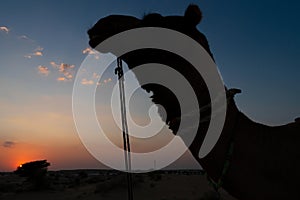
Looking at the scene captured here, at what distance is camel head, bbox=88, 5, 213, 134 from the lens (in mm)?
3082

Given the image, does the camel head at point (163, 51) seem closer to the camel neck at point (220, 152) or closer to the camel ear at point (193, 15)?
the camel ear at point (193, 15)

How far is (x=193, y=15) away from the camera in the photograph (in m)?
3.21

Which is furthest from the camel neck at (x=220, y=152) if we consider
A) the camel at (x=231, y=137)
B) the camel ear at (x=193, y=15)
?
the camel ear at (x=193, y=15)

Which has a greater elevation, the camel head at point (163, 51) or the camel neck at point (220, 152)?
the camel head at point (163, 51)

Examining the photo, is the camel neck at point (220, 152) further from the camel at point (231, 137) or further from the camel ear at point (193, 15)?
the camel ear at point (193, 15)

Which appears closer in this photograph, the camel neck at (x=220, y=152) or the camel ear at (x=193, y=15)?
the camel neck at (x=220, y=152)

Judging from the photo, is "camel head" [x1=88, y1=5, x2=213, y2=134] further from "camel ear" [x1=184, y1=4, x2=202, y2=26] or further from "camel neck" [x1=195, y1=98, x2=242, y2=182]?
"camel neck" [x1=195, y1=98, x2=242, y2=182]

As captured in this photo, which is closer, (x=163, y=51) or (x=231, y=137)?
(x=231, y=137)

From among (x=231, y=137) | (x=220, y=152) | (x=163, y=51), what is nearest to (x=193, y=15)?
(x=163, y=51)

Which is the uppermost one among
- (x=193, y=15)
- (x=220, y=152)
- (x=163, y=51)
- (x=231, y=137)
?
(x=193, y=15)

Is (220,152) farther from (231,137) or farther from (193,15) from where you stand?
(193,15)

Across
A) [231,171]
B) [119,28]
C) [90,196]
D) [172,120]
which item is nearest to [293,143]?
[231,171]

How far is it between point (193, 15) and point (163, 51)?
1.47 ft

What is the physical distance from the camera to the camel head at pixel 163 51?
A: 3082 millimetres
